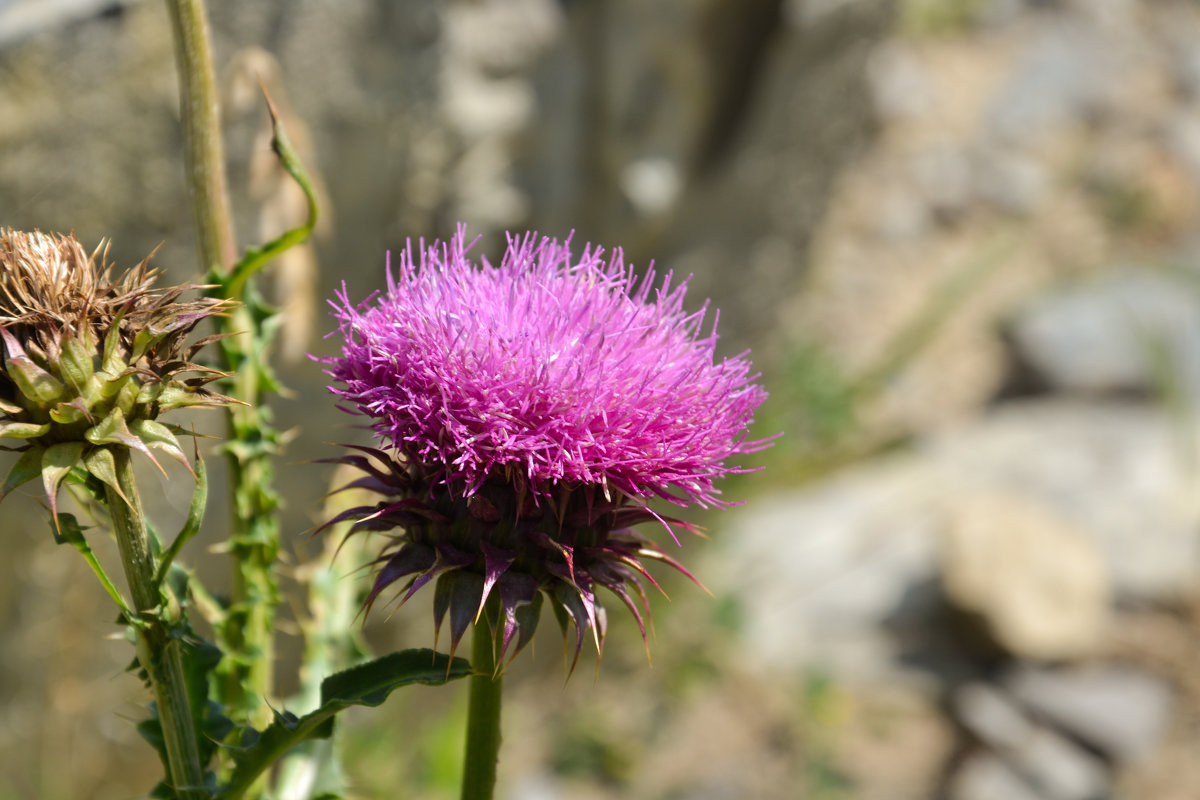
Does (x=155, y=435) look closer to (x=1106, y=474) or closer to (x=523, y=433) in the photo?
(x=523, y=433)

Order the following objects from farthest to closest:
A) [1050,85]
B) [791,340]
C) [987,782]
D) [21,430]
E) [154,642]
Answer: [1050,85] → [791,340] → [987,782] → [154,642] → [21,430]

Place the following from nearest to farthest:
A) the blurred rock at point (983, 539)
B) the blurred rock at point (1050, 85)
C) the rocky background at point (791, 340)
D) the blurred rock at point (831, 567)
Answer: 1. the rocky background at point (791, 340)
2. the blurred rock at point (983, 539)
3. the blurred rock at point (831, 567)
4. the blurred rock at point (1050, 85)

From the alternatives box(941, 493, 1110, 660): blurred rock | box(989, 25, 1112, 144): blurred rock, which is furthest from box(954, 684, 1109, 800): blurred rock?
box(989, 25, 1112, 144): blurred rock

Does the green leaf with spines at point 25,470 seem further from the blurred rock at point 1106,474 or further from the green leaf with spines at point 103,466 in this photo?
the blurred rock at point 1106,474

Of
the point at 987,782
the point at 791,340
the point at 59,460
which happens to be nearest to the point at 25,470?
the point at 59,460

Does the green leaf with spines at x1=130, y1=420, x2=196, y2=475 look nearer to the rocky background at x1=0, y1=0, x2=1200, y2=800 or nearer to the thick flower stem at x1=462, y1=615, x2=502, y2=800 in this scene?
the thick flower stem at x1=462, y1=615, x2=502, y2=800

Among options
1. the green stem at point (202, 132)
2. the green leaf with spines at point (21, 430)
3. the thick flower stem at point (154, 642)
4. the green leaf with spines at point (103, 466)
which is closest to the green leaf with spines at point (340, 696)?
the thick flower stem at point (154, 642)

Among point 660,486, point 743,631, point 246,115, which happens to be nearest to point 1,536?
point 246,115
